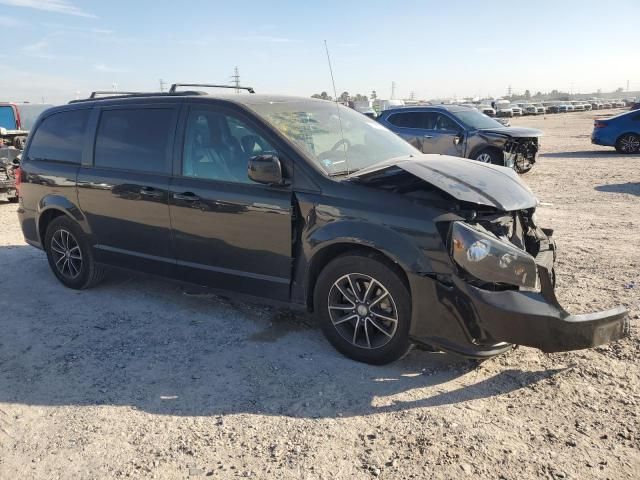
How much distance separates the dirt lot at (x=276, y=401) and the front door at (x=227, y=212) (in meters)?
0.51

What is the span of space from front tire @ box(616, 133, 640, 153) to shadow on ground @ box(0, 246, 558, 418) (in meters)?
16.9

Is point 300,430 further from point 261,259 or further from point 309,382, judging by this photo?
point 261,259

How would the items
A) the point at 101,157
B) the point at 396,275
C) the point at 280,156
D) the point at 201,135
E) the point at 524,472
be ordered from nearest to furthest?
the point at 524,472 → the point at 396,275 → the point at 280,156 → the point at 201,135 → the point at 101,157

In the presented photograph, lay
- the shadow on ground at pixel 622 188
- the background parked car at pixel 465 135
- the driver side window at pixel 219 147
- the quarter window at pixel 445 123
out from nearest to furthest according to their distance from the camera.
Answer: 1. the driver side window at pixel 219 147
2. the shadow on ground at pixel 622 188
3. the background parked car at pixel 465 135
4. the quarter window at pixel 445 123

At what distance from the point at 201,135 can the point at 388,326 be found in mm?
2205

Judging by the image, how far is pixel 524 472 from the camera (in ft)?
9.07

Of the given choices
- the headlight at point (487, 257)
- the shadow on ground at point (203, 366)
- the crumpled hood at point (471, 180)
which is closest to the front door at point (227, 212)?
the shadow on ground at point (203, 366)

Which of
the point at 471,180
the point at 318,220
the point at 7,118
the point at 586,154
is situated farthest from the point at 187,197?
the point at 586,154

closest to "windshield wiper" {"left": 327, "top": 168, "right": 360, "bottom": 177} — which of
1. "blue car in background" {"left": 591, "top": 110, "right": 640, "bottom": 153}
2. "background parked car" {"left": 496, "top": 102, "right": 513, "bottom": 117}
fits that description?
"blue car in background" {"left": 591, "top": 110, "right": 640, "bottom": 153}

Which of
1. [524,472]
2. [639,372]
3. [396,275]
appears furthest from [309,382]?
[639,372]

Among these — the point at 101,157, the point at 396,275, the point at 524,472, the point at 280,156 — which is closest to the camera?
the point at 524,472

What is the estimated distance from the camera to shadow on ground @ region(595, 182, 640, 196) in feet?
34.9

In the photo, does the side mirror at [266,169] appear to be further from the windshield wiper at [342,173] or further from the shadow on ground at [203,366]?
the shadow on ground at [203,366]

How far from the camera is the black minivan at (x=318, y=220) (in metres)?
3.42
